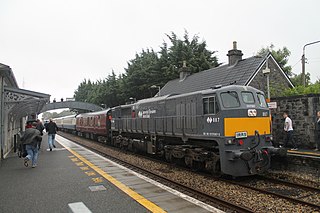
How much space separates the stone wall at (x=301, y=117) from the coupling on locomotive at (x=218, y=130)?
14.0 feet

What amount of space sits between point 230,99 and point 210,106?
733 millimetres

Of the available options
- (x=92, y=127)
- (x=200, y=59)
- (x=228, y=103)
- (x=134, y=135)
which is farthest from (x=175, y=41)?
(x=228, y=103)

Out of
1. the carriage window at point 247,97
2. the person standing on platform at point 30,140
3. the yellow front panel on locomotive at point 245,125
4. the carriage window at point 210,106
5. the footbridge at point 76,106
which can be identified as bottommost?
the person standing on platform at point 30,140

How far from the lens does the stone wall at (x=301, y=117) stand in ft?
40.8

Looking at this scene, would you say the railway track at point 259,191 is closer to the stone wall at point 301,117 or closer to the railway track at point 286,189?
the railway track at point 286,189

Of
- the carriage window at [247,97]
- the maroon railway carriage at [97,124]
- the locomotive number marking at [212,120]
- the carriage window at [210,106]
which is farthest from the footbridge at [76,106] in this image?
the carriage window at [247,97]

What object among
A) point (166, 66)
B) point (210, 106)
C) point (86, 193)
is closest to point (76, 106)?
point (166, 66)

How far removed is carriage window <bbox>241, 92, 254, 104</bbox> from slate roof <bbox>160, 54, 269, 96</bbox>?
9.06m

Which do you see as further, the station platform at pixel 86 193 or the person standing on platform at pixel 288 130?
the person standing on platform at pixel 288 130

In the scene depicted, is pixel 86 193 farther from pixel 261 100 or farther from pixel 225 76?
pixel 225 76

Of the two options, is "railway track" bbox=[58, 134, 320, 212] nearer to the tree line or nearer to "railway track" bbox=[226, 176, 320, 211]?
"railway track" bbox=[226, 176, 320, 211]

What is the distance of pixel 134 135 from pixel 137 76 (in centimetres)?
1995

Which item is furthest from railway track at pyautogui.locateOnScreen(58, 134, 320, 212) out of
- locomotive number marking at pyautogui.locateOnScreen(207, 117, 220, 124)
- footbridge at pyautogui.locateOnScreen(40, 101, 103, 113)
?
footbridge at pyautogui.locateOnScreen(40, 101, 103, 113)

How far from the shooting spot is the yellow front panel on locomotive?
8.51 meters
